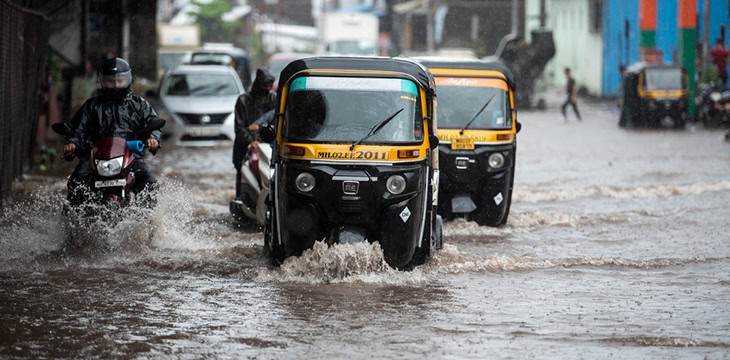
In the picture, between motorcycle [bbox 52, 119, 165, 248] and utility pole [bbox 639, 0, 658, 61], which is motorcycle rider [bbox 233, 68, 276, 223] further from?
utility pole [bbox 639, 0, 658, 61]

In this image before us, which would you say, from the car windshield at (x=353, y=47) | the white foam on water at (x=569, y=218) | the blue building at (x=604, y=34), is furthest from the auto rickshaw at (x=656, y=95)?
the white foam on water at (x=569, y=218)

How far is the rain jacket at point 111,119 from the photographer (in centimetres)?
1052

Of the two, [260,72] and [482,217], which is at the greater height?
[260,72]

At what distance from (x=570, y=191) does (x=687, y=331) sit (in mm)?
9651

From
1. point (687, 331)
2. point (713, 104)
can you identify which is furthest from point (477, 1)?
point (687, 331)

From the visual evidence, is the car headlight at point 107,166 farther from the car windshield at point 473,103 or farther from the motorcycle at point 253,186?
the car windshield at point 473,103

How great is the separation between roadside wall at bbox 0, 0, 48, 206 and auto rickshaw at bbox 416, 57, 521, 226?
489 cm

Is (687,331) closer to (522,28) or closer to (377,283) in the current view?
(377,283)

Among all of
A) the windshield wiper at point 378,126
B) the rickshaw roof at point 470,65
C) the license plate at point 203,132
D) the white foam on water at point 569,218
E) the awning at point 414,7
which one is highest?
the awning at point 414,7

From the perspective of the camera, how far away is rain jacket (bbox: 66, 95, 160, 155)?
10516 millimetres

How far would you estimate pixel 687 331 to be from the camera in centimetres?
813

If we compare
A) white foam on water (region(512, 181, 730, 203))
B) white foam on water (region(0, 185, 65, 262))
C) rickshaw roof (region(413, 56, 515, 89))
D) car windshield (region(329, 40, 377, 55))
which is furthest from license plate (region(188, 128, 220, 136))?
car windshield (region(329, 40, 377, 55))

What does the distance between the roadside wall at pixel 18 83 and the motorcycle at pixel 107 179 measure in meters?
4.54

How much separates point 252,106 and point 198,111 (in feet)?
35.1
